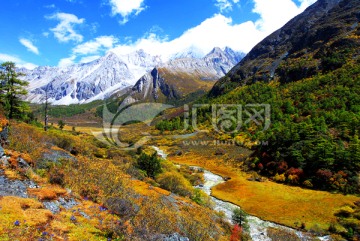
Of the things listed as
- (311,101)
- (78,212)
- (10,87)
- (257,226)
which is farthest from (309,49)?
(78,212)

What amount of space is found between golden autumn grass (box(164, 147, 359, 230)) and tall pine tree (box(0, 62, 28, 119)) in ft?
125

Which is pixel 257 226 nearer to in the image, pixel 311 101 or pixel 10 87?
pixel 10 87

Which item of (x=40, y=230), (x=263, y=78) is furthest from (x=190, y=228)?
(x=263, y=78)

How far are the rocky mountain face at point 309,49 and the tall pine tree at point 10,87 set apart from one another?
392 ft

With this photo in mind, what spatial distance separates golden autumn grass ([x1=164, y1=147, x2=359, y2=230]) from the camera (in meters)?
29.8

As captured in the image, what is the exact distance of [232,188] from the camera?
44000 millimetres

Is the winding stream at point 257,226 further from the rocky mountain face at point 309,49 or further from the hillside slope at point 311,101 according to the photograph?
the rocky mountain face at point 309,49

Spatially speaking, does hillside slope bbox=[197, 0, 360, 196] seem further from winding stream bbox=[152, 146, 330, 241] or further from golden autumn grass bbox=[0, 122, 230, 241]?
golden autumn grass bbox=[0, 122, 230, 241]

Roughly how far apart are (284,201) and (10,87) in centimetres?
4772

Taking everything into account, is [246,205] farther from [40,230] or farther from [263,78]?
[263,78]

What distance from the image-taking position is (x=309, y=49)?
148750 mm

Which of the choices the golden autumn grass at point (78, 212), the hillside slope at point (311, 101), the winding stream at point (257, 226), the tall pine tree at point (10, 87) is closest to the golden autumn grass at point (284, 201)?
the winding stream at point (257, 226)

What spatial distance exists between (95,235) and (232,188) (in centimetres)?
3585

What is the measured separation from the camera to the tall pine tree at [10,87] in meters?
41.7
